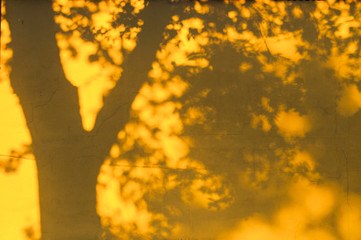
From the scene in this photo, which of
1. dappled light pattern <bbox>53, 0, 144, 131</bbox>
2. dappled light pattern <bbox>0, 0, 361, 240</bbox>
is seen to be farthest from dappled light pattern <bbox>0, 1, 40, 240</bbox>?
dappled light pattern <bbox>53, 0, 144, 131</bbox>

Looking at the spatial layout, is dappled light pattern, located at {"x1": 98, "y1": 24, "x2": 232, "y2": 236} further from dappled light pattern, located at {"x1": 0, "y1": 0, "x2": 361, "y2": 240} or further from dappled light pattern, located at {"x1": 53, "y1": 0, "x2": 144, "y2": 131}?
dappled light pattern, located at {"x1": 53, "y1": 0, "x2": 144, "y2": 131}

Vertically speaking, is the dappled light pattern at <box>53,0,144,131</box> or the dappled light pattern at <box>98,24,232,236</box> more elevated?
the dappled light pattern at <box>53,0,144,131</box>

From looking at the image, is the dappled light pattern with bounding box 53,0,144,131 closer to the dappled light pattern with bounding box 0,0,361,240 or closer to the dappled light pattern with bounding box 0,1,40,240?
the dappled light pattern with bounding box 0,0,361,240

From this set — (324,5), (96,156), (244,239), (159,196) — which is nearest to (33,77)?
(96,156)

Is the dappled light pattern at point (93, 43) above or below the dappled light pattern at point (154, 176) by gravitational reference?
above

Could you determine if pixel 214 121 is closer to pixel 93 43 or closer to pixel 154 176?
pixel 154 176

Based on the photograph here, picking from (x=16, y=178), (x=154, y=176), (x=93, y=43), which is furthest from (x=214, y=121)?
(x=16, y=178)

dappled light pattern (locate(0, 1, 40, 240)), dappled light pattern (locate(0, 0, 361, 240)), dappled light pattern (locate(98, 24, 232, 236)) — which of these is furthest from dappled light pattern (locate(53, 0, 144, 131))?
dappled light pattern (locate(0, 1, 40, 240))

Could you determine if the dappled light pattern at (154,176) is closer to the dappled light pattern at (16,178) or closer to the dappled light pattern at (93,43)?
the dappled light pattern at (93,43)

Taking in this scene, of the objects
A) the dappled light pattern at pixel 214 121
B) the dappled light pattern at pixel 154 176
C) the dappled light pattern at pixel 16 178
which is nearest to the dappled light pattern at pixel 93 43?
the dappled light pattern at pixel 214 121

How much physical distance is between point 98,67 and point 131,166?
1601 mm

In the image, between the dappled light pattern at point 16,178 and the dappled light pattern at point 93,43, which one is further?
the dappled light pattern at point 93,43

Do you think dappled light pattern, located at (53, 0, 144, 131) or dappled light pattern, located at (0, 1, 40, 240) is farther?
dappled light pattern, located at (53, 0, 144, 131)

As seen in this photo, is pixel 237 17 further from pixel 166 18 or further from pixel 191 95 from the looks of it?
pixel 191 95
